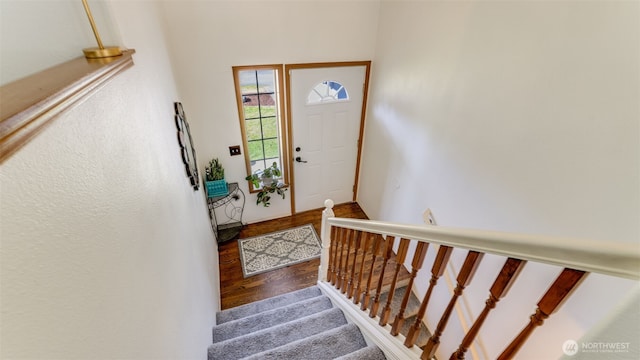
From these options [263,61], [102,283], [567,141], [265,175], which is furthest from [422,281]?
[263,61]

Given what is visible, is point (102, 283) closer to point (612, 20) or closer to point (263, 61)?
point (612, 20)

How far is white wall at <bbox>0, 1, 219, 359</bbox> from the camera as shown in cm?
39

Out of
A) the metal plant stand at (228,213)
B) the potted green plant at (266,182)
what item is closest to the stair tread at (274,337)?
the metal plant stand at (228,213)

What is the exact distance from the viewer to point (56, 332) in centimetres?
44

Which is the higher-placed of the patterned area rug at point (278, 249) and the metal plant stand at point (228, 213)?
the metal plant stand at point (228, 213)

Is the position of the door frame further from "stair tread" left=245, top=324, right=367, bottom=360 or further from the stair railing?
"stair tread" left=245, top=324, right=367, bottom=360

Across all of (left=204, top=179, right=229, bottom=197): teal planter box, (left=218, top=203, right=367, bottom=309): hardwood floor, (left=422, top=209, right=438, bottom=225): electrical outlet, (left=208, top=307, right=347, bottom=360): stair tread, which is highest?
(left=422, top=209, right=438, bottom=225): electrical outlet

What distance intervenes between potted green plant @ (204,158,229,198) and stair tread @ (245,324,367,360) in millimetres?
2024

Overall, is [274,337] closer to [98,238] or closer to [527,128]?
[98,238]

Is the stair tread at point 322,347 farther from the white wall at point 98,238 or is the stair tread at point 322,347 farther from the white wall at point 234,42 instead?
the white wall at point 234,42

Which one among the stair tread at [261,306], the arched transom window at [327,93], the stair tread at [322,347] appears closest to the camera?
the stair tread at [322,347]

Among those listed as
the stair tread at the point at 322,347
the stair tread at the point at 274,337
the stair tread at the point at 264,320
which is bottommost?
the stair tread at the point at 264,320

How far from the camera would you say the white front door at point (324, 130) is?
3.25 metres

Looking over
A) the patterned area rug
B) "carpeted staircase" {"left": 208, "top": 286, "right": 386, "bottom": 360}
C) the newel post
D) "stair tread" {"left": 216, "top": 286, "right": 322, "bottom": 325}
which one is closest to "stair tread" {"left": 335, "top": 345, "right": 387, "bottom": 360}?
"carpeted staircase" {"left": 208, "top": 286, "right": 386, "bottom": 360}
